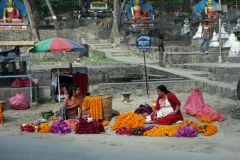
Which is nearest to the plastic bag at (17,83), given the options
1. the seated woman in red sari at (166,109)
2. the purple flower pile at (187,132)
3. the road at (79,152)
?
the road at (79,152)

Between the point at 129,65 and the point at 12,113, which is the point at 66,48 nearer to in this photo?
the point at 12,113

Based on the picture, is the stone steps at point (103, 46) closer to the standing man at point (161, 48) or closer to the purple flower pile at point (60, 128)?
the standing man at point (161, 48)

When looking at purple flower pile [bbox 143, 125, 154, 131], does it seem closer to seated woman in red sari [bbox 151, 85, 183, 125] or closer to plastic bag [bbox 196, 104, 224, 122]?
seated woman in red sari [bbox 151, 85, 183, 125]

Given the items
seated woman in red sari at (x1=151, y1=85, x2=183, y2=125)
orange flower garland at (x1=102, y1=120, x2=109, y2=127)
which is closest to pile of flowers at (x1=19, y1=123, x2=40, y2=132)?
orange flower garland at (x1=102, y1=120, x2=109, y2=127)

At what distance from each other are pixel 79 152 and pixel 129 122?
2.11 m

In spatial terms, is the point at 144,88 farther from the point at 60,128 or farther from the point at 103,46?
Result: the point at 103,46

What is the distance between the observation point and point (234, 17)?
4253cm

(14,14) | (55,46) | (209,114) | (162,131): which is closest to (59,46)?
(55,46)

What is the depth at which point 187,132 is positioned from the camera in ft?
27.4

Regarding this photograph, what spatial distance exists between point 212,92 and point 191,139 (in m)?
5.89

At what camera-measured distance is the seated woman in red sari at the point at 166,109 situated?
30.2 feet

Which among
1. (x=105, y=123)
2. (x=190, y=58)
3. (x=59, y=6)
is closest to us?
(x=105, y=123)

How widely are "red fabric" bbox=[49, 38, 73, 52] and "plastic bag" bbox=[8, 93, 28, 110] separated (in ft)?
5.50

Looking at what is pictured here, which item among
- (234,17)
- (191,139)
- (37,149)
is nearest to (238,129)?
(191,139)
